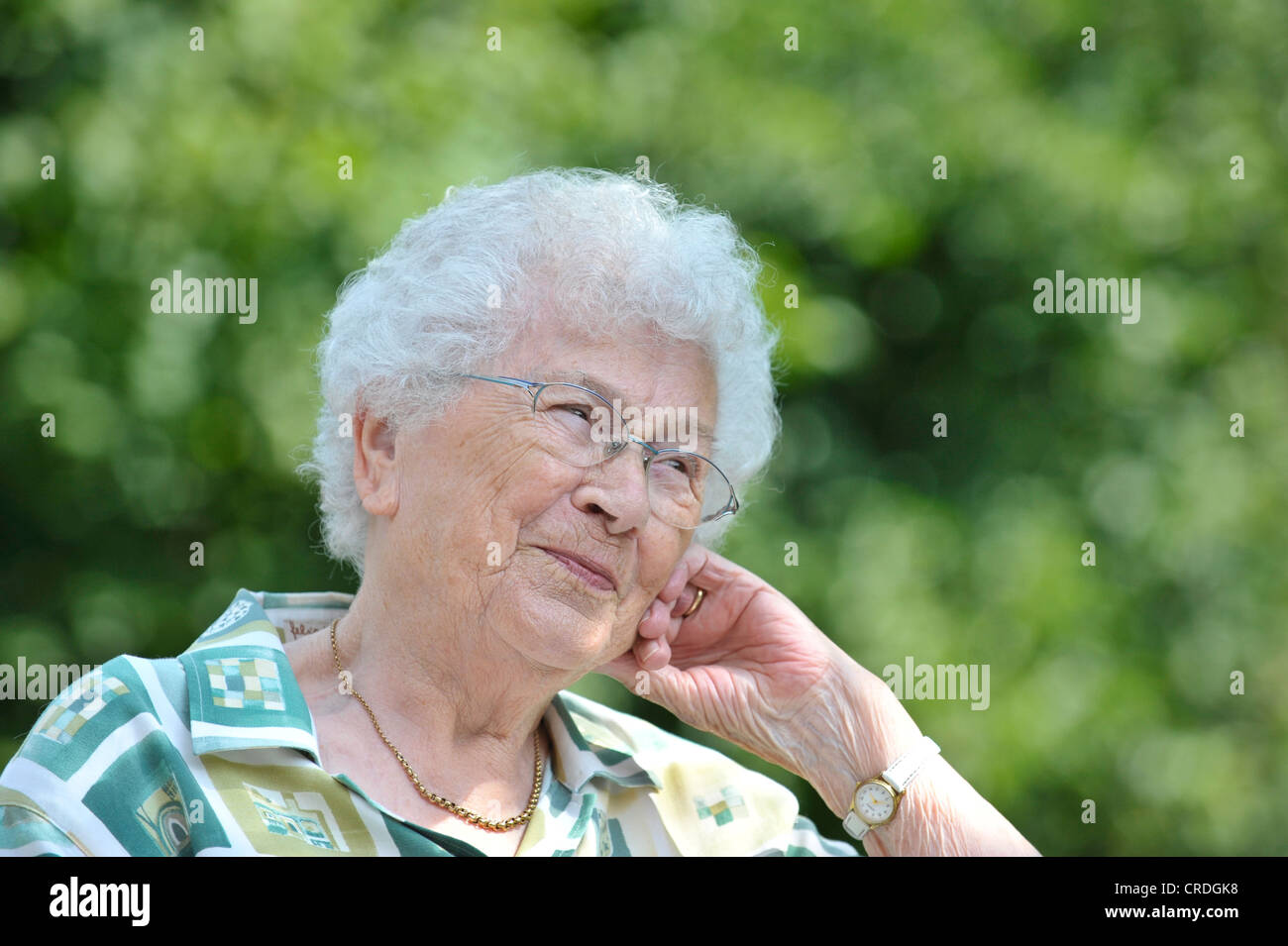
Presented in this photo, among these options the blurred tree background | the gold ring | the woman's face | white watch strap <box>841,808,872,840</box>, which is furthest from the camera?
the blurred tree background

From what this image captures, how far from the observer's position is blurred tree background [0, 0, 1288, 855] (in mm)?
3461

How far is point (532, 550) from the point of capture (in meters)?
1.99

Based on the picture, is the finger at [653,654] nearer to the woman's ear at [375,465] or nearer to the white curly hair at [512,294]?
the white curly hair at [512,294]

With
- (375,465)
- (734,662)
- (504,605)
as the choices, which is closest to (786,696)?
(734,662)

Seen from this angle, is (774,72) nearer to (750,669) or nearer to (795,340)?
(795,340)

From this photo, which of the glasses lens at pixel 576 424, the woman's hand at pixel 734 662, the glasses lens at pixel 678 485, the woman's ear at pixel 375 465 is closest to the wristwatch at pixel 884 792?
the woman's hand at pixel 734 662

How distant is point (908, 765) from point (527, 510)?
32.2 inches

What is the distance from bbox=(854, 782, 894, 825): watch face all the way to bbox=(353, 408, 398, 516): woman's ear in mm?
957

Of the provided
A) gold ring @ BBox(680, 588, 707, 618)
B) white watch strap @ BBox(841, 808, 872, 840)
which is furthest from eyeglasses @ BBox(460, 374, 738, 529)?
white watch strap @ BBox(841, 808, 872, 840)

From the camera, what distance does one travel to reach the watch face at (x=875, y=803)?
7.13 ft

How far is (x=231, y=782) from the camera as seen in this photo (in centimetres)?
179

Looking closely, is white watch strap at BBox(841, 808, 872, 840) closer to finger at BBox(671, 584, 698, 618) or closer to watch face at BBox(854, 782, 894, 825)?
watch face at BBox(854, 782, 894, 825)
